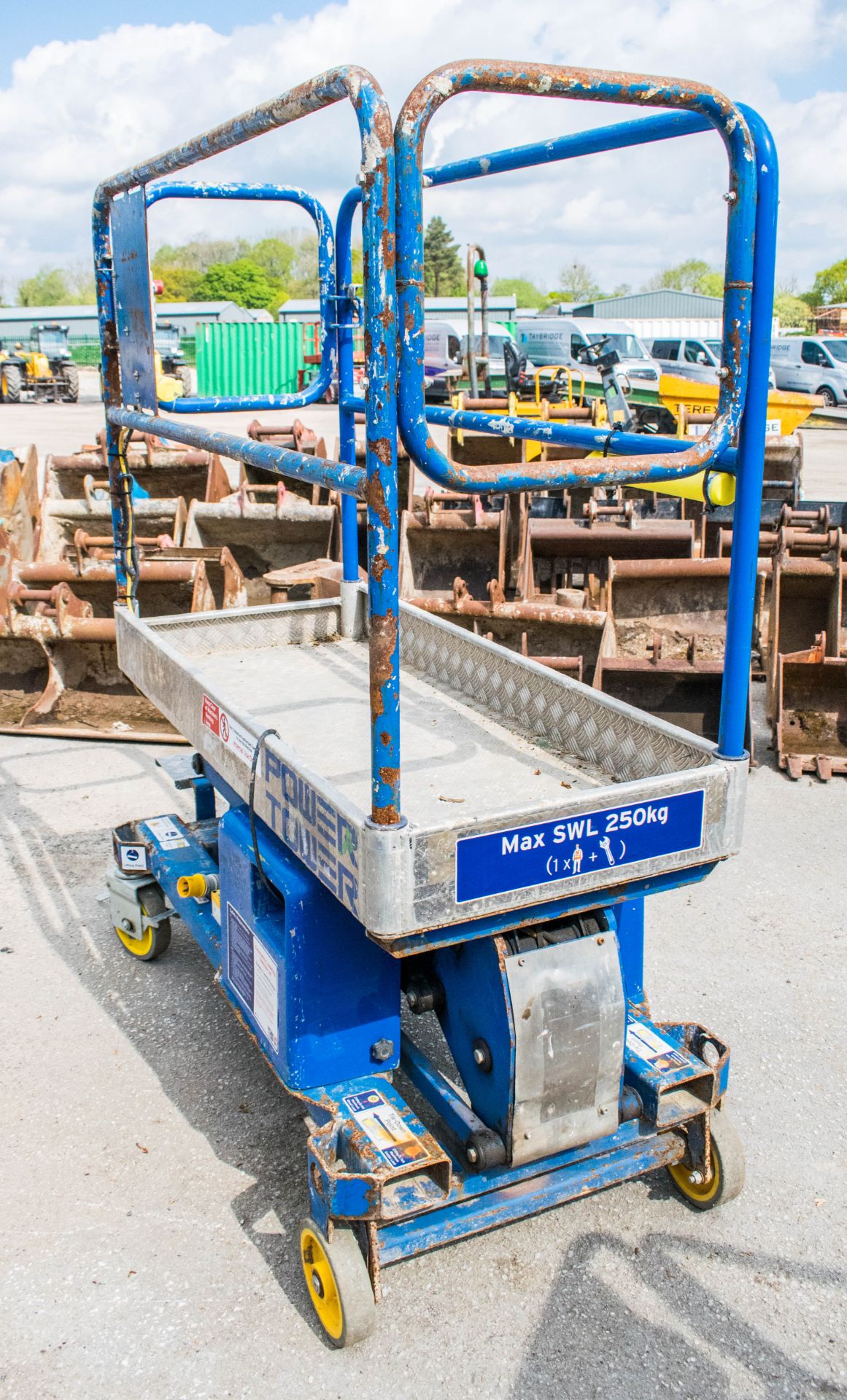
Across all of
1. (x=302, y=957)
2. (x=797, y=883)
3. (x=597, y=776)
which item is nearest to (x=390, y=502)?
(x=302, y=957)

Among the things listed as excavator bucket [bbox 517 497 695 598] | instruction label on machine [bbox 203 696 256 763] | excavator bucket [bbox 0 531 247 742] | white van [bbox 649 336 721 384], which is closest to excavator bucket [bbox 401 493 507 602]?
excavator bucket [bbox 517 497 695 598]

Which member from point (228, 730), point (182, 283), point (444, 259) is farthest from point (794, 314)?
point (228, 730)

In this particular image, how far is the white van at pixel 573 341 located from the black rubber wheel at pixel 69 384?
37.9 feet

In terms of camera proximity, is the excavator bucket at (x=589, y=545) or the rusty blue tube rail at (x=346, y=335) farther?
the excavator bucket at (x=589, y=545)

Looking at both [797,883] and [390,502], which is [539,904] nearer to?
[390,502]

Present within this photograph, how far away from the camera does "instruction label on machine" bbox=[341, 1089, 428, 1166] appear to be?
2248 mm

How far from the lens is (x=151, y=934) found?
371 centimetres

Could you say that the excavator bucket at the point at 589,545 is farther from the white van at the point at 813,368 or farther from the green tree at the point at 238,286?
Answer: the green tree at the point at 238,286

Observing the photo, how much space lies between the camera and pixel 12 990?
355 cm

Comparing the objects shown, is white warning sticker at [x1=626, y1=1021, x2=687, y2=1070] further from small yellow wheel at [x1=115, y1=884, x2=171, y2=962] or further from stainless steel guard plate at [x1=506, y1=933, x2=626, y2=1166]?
small yellow wheel at [x1=115, y1=884, x2=171, y2=962]

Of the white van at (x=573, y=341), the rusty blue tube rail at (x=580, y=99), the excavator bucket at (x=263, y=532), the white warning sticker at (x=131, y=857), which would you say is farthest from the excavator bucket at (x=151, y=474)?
the white van at (x=573, y=341)

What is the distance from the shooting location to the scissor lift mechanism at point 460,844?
1924 mm

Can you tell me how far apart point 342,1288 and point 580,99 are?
88.4 inches

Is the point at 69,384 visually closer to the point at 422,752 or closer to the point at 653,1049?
the point at 422,752
